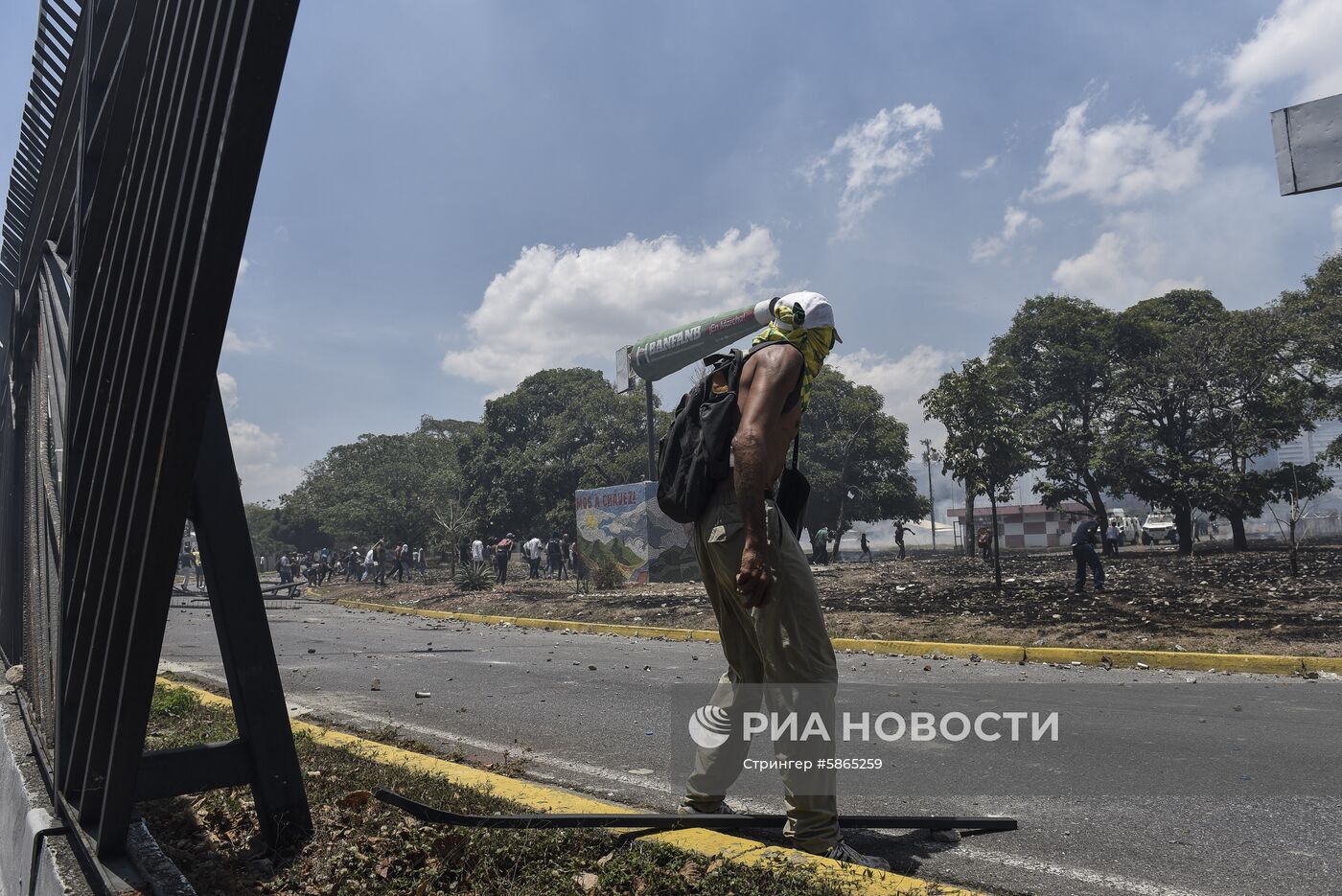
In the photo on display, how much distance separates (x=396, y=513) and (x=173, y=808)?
184 feet

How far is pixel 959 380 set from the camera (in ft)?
52.6

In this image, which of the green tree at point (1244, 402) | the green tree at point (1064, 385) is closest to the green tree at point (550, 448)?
the green tree at point (1064, 385)

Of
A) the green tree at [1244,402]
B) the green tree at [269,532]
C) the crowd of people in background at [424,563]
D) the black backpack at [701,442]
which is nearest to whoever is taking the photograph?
the black backpack at [701,442]

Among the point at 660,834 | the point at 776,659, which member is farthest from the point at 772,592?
the point at 660,834

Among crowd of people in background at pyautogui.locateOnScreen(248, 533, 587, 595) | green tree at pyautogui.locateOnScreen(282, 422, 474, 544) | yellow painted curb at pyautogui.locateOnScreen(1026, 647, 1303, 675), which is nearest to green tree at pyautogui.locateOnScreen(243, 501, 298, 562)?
green tree at pyautogui.locateOnScreen(282, 422, 474, 544)

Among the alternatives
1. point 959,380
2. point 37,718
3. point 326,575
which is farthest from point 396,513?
point 37,718

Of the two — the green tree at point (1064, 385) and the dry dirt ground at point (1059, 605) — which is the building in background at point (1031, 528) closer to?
the green tree at point (1064, 385)

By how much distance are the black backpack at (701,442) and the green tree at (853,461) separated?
129 feet

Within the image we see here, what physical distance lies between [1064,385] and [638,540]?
19481 mm

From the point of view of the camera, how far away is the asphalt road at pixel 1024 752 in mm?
3008

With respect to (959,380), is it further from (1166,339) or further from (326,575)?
(326,575)

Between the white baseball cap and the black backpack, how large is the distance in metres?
0.25

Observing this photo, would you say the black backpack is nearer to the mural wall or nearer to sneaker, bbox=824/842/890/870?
sneaker, bbox=824/842/890/870

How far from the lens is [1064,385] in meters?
33.5
